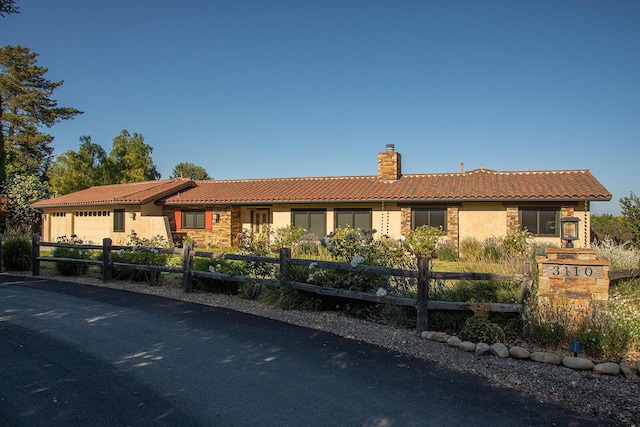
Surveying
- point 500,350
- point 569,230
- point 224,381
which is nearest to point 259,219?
point 569,230

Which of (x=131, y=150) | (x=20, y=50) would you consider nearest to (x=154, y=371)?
(x=131, y=150)

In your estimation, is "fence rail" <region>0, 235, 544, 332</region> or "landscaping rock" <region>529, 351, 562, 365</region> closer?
"landscaping rock" <region>529, 351, 562, 365</region>

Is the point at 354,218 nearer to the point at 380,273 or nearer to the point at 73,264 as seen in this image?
the point at 73,264

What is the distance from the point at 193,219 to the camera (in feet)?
82.5

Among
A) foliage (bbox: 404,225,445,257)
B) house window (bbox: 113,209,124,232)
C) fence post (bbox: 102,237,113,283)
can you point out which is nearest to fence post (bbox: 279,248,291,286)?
fence post (bbox: 102,237,113,283)

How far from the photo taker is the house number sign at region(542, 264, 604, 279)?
620cm

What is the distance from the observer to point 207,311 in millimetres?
8227

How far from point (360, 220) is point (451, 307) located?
47.6ft

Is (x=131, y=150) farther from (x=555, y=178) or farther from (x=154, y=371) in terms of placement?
(x=154, y=371)

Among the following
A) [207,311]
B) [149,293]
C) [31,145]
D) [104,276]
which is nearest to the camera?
[207,311]

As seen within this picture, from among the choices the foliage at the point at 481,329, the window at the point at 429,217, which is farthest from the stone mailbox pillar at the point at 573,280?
the window at the point at 429,217

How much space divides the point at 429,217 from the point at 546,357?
579 inches

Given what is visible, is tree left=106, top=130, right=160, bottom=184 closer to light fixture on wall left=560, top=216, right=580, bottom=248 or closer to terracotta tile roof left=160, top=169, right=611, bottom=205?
terracotta tile roof left=160, top=169, right=611, bottom=205

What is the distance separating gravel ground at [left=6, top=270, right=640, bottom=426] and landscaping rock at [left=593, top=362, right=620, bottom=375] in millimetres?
69
